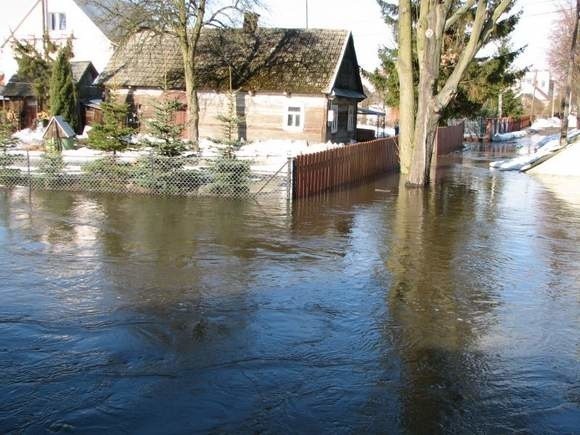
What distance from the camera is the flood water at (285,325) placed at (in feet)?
16.2

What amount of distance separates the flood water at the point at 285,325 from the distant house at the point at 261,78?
60.8 ft

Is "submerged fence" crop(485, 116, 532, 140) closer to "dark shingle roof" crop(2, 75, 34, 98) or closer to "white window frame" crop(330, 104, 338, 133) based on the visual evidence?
"white window frame" crop(330, 104, 338, 133)

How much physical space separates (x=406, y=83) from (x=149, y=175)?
888 cm

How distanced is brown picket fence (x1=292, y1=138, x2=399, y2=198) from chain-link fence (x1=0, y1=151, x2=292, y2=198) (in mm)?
455

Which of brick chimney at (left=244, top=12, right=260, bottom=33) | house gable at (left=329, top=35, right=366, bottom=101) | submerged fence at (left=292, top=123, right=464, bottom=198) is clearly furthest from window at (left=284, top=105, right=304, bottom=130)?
submerged fence at (left=292, top=123, right=464, bottom=198)

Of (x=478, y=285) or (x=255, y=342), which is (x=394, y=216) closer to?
(x=478, y=285)

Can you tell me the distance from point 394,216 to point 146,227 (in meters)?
5.19

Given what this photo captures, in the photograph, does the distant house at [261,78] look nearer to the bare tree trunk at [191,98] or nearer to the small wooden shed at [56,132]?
the bare tree trunk at [191,98]

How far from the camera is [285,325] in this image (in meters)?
6.81

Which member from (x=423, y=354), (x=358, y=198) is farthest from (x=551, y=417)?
(x=358, y=198)

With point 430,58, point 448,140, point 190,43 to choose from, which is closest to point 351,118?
point 448,140

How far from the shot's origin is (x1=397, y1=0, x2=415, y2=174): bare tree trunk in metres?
20.1

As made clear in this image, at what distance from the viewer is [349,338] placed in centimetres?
646

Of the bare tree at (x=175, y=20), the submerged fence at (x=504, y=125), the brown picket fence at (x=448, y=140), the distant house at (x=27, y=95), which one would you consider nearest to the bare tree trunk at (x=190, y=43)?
the bare tree at (x=175, y=20)
